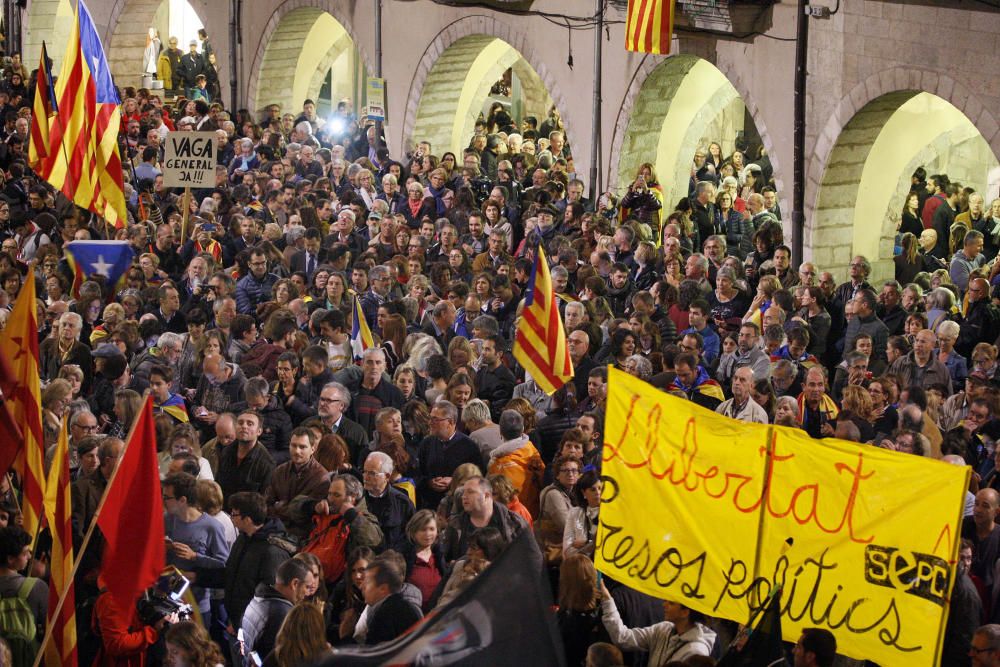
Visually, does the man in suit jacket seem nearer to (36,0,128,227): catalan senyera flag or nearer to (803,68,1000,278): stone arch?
(36,0,128,227): catalan senyera flag

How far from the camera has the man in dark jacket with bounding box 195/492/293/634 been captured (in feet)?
26.5

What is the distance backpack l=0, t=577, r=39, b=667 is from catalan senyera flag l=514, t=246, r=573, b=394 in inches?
175

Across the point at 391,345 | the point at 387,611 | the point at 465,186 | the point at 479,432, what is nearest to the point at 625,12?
the point at 465,186

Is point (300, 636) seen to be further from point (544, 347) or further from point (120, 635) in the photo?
point (544, 347)

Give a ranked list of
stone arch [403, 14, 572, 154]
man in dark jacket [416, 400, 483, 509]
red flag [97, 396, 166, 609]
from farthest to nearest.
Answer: stone arch [403, 14, 572, 154]
man in dark jacket [416, 400, 483, 509]
red flag [97, 396, 166, 609]

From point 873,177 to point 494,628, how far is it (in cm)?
1422

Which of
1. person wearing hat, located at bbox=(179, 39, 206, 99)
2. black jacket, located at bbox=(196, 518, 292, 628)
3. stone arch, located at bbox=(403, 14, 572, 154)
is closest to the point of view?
black jacket, located at bbox=(196, 518, 292, 628)

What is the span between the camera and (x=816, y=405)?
1105 centimetres

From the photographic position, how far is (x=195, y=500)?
8586mm

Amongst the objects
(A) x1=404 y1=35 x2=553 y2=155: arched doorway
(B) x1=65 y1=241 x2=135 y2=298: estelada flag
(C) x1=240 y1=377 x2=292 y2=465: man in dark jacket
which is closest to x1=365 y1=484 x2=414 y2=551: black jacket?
(C) x1=240 y1=377 x2=292 y2=465: man in dark jacket

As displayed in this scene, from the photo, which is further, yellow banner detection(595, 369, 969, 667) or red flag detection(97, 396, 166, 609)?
red flag detection(97, 396, 166, 609)

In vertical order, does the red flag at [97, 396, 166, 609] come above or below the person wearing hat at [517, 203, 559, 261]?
below

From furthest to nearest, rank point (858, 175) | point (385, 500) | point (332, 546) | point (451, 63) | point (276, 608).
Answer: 1. point (451, 63)
2. point (858, 175)
3. point (385, 500)
4. point (332, 546)
5. point (276, 608)

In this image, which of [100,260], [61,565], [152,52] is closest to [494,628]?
[61,565]
